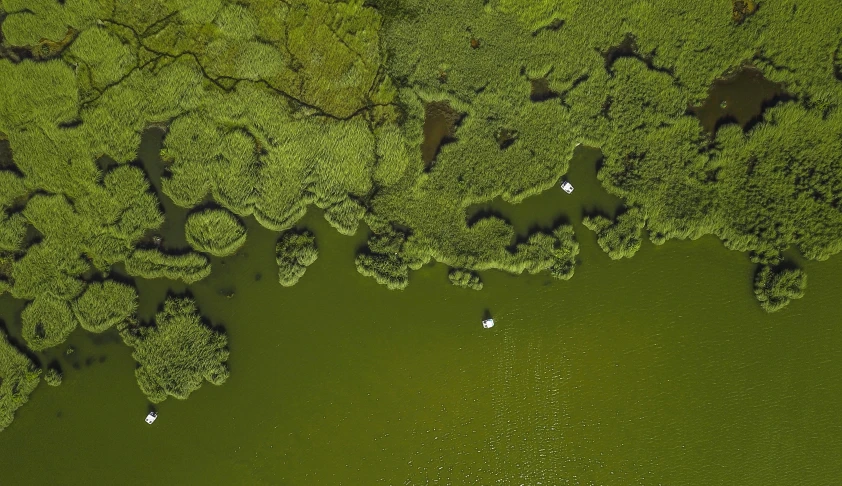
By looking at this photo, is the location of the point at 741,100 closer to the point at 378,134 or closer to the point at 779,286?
the point at 779,286

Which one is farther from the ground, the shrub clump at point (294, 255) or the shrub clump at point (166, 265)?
the shrub clump at point (294, 255)

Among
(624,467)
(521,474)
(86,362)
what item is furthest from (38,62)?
(624,467)

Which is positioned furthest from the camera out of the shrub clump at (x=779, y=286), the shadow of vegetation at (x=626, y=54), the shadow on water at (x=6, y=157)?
the shadow on water at (x=6, y=157)

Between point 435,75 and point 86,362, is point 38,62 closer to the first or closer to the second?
point 86,362

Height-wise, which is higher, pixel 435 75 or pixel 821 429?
pixel 435 75

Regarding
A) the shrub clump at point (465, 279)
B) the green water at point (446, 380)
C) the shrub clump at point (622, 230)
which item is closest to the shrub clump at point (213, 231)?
the green water at point (446, 380)

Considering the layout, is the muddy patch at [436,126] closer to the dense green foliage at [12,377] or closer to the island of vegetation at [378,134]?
the island of vegetation at [378,134]

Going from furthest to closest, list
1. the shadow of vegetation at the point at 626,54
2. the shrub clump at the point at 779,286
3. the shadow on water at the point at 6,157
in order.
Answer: the shadow on water at the point at 6,157 → the shadow of vegetation at the point at 626,54 → the shrub clump at the point at 779,286
